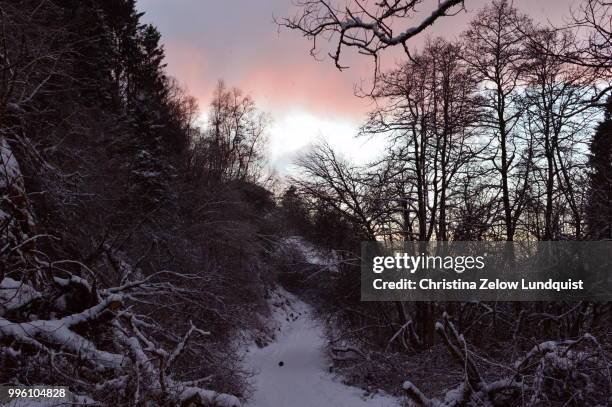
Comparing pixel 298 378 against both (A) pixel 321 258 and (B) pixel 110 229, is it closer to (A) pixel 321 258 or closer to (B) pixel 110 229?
(A) pixel 321 258

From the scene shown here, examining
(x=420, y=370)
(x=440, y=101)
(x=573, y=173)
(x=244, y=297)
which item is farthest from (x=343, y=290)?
(x=573, y=173)

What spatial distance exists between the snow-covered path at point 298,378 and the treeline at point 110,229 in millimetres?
1315

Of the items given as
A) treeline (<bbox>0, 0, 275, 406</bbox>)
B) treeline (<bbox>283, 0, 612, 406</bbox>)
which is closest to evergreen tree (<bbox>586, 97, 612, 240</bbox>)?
treeline (<bbox>283, 0, 612, 406</bbox>)

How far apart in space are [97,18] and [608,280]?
1975 cm

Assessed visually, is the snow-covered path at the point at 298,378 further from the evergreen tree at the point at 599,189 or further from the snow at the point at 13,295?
the snow at the point at 13,295

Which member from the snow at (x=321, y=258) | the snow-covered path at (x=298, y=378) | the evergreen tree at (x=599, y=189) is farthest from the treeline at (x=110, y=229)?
the evergreen tree at (x=599, y=189)

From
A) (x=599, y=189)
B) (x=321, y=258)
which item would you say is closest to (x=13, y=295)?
(x=599, y=189)

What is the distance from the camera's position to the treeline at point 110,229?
5414 mm

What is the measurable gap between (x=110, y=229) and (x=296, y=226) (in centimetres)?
1050

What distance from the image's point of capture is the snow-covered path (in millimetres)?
12242

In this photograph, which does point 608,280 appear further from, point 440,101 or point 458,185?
point 440,101

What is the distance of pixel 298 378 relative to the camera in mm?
15070

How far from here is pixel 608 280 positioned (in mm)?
9945

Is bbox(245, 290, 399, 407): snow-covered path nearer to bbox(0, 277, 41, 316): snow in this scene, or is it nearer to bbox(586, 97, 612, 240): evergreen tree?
bbox(586, 97, 612, 240): evergreen tree
